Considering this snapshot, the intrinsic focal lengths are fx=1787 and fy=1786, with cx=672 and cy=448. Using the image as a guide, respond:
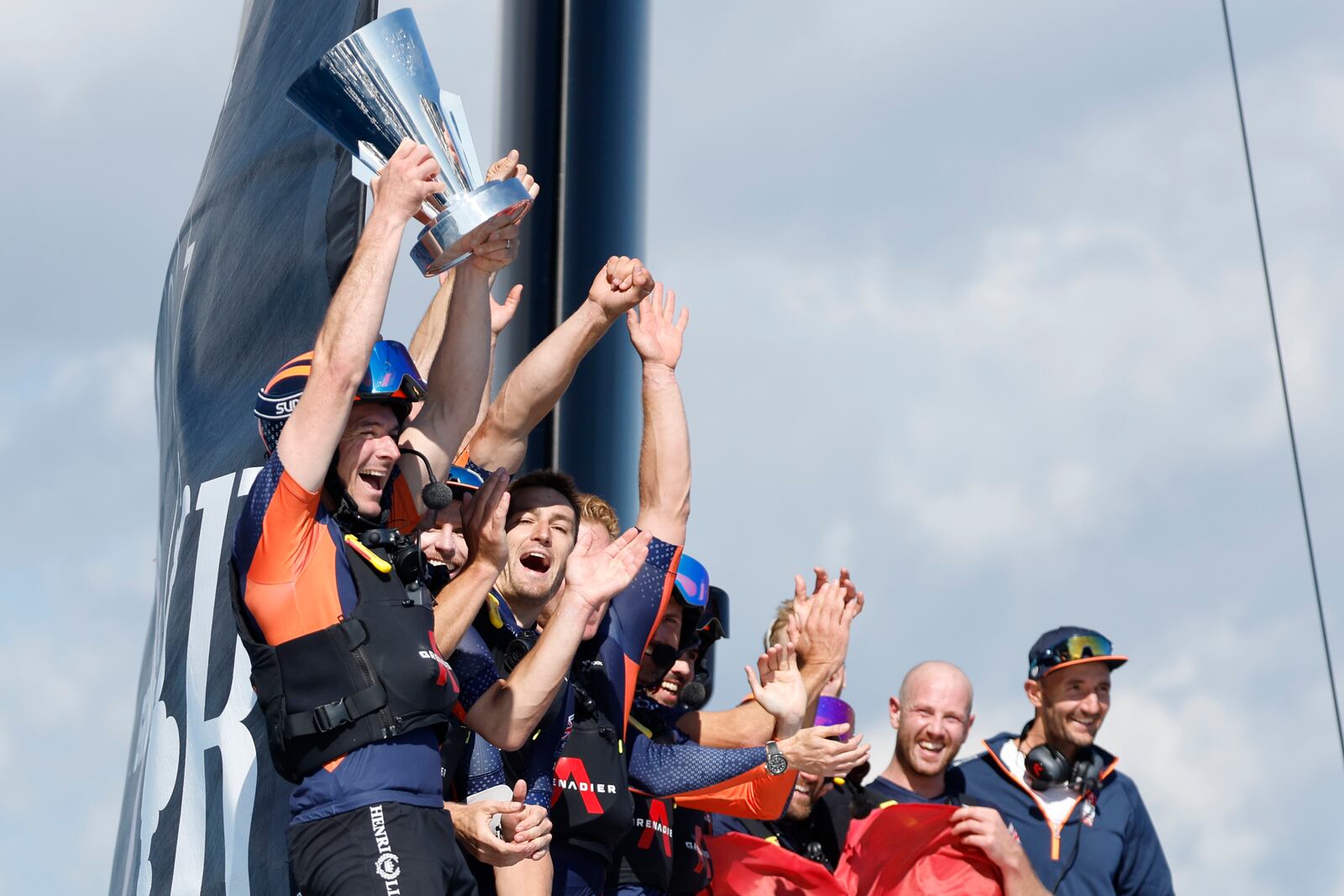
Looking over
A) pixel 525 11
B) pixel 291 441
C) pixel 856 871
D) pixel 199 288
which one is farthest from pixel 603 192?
pixel 291 441

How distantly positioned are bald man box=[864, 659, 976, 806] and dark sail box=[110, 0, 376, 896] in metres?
2.14

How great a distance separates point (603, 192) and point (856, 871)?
3.37 meters

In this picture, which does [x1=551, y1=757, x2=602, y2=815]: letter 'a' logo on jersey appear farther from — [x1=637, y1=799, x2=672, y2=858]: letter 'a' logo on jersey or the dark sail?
the dark sail

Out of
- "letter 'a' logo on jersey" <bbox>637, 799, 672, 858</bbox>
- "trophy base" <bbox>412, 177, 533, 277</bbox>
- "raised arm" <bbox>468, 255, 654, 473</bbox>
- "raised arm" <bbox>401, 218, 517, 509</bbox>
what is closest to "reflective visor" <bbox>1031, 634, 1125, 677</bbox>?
"letter 'a' logo on jersey" <bbox>637, 799, 672, 858</bbox>

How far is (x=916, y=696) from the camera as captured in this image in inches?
251

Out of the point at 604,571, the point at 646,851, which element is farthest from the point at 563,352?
the point at 646,851

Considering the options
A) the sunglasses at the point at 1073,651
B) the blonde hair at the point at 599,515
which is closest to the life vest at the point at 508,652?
the blonde hair at the point at 599,515

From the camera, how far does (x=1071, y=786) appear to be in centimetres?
629

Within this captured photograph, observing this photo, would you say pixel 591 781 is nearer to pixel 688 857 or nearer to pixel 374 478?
pixel 688 857

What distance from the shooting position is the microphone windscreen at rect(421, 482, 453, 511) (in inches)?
168

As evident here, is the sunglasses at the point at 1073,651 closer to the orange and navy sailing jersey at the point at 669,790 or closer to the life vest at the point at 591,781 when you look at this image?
the orange and navy sailing jersey at the point at 669,790

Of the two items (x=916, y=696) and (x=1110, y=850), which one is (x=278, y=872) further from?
(x=1110, y=850)

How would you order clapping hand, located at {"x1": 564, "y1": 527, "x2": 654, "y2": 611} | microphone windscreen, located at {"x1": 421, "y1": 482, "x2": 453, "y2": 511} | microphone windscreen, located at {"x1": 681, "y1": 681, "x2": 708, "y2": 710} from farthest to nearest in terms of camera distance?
1. microphone windscreen, located at {"x1": 681, "y1": 681, "x2": 708, "y2": 710}
2. clapping hand, located at {"x1": 564, "y1": 527, "x2": 654, "y2": 611}
3. microphone windscreen, located at {"x1": 421, "y1": 482, "x2": 453, "y2": 511}

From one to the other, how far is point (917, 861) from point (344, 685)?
268 cm
